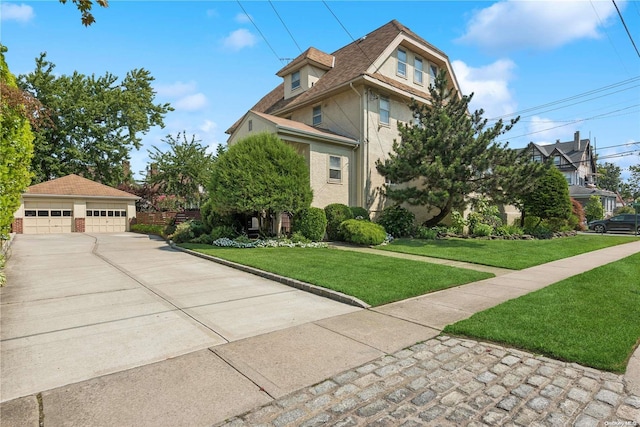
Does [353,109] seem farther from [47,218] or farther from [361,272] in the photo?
[47,218]

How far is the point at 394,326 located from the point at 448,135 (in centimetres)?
1135

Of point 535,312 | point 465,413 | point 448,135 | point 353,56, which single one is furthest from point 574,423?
point 353,56

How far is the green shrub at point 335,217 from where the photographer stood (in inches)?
560

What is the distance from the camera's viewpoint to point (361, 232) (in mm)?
12883

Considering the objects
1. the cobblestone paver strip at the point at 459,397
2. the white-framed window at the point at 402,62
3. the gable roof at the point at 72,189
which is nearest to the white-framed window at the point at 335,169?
the white-framed window at the point at 402,62

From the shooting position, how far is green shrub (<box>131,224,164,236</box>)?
20.3 metres

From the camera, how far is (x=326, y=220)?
44.6 feet

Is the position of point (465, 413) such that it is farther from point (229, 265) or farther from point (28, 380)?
point (229, 265)

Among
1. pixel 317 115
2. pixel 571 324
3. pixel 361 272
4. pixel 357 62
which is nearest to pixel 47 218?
pixel 317 115

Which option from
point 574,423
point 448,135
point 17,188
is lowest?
point 574,423

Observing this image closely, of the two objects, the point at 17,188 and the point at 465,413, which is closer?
the point at 465,413

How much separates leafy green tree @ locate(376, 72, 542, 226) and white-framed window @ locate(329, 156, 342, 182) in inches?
86.4

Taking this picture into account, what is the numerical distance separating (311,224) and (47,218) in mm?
20902

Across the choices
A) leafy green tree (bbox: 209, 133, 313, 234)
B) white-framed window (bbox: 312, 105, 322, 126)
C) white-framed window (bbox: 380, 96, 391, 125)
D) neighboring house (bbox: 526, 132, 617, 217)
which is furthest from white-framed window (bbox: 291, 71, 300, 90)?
neighboring house (bbox: 526, 132, 617, 217)
